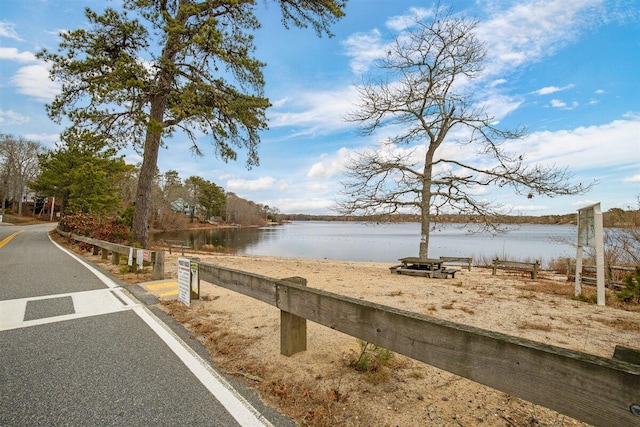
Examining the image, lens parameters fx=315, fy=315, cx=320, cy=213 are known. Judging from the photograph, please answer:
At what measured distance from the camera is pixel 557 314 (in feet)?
19.3

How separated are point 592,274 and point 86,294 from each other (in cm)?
1776

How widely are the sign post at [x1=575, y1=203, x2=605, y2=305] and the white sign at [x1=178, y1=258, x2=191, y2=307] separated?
8160 millimetres

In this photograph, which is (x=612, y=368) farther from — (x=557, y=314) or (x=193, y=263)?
(x=557, y=314)

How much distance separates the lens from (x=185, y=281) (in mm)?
5289

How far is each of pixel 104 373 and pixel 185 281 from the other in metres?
2.39

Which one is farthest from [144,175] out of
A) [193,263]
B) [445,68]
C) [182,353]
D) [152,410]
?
[445,68]

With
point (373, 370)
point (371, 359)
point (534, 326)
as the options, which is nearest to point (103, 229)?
point (371, 359)

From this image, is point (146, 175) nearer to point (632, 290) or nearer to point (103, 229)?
point (103, 229)

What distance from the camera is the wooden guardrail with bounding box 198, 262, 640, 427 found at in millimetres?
1382

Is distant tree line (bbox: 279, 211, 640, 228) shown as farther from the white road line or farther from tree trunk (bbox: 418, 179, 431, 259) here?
the white road line

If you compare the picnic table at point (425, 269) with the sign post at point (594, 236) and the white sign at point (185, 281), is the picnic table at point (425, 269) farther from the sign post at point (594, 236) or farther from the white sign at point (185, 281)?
the white sign at point (185, 281)

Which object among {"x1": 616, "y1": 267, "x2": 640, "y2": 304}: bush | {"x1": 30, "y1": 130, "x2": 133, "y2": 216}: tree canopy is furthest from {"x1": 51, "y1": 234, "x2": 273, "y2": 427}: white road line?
{"x1": 30, "y1": 130, "x2": 133, "y2": 216}: tree canopy

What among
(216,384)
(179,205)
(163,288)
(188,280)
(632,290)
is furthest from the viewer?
(179,205)

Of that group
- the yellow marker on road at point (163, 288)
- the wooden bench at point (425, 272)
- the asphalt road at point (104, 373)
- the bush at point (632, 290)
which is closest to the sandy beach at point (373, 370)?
the asphalt road at point (104, 373)
